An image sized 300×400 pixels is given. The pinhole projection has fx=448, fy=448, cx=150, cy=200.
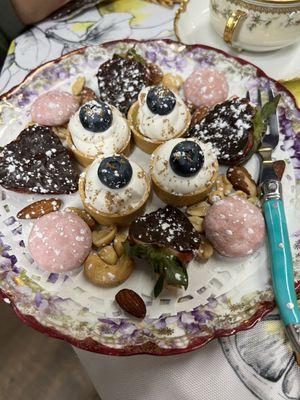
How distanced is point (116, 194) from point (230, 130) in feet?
0.93

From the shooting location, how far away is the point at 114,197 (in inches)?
34.6

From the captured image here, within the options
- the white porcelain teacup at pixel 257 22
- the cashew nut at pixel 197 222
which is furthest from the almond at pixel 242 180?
the white porcelain teacup at pixel 257 22

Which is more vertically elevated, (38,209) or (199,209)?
(38,209)

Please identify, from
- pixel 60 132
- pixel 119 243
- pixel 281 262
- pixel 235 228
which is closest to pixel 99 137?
pixel 60 132

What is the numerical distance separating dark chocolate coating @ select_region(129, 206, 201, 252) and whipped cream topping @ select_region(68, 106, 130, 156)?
20 centimetres

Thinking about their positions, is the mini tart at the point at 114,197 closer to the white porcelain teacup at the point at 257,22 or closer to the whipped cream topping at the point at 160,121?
the whipped cream topping at the point at 160,121

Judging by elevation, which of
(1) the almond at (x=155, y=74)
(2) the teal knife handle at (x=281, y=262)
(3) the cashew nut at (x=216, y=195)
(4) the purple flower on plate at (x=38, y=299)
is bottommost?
(2) the teal knife handle at (x=281, y=262)

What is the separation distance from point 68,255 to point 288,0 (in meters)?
0.71

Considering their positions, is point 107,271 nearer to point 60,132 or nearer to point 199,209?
point 199,209

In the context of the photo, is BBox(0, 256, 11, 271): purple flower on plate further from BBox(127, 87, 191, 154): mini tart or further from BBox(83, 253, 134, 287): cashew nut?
BBox(127, 87, 191, 154): mini tart

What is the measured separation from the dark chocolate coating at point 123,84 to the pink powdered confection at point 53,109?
8 cm

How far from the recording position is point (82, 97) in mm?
1062

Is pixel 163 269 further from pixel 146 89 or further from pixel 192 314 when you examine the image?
pixel 146 89

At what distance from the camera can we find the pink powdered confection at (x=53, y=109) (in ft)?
3.31
